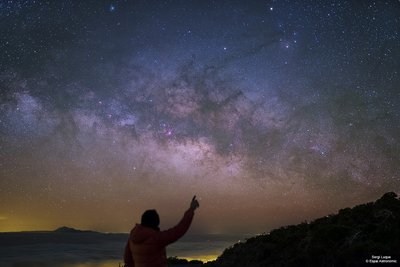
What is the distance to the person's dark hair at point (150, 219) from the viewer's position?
5047mm

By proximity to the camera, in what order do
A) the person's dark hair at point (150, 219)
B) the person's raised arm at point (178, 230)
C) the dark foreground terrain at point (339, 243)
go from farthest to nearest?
the dark foreground terrain at point (339, 243)
the person's dark hair at point (150, 219)
the person's raised arm at point (178, 230)

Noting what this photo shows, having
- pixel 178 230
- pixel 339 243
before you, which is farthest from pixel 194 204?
pixel 339 243

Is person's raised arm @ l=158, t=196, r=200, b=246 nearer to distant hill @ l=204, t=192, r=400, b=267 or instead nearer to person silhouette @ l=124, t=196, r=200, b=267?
person silhouette @ l=124, t=196, r=200, b=267

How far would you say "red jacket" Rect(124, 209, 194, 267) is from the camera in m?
4.82

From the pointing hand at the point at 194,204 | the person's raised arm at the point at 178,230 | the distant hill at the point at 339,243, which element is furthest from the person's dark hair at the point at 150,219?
the distant hill at the point at 339,243

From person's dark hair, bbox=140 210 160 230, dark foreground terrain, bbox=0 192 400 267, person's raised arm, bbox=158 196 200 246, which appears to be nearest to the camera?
person's raised arm, bbox=158 196 200 246

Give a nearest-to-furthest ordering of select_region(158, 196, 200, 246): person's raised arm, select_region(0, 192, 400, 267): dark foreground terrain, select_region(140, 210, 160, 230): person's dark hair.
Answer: select_region(158, 196, 200, 246): person's raised arm
select_region(140, 210, 160, 230): person's dark hair
select_region(0, 192, 400, 267): dark foreground terrain

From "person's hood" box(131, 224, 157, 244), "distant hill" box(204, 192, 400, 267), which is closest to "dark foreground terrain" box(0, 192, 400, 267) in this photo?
"distant hill" box(204, 192, 400, 267)

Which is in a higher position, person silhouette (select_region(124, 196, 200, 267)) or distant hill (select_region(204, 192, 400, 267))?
person silhouette (select_region(124, 196, 200, 267))

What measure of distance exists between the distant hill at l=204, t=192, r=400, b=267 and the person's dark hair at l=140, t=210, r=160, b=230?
8897mm

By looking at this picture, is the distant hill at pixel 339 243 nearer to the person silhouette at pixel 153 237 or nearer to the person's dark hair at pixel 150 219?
the person silhouette at pixel 153 237

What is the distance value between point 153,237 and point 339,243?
1050 cm

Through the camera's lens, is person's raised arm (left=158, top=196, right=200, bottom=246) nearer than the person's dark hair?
Yes

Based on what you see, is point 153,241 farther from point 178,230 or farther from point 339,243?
point 339,243
